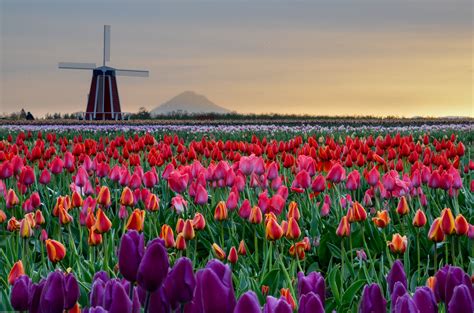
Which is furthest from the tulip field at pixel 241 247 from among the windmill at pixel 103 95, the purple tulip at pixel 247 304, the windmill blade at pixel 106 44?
the windmill blade at pixel 106 44

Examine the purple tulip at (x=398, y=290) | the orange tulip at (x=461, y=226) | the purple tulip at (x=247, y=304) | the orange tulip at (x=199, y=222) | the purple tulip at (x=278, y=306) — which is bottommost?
the orange tulip at (x=199, y=222)

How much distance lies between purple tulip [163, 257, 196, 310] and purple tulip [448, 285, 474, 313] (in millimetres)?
589

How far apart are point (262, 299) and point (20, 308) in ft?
4.24

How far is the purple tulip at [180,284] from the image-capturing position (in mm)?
1587

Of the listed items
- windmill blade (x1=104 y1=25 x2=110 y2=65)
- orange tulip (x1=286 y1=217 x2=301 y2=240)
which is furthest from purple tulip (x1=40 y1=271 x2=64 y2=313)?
windmill blade (x1=104 y1=25 x2=110 y2=65)

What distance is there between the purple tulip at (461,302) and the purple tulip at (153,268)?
0.66 m

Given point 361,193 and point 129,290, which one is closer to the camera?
point 129,290

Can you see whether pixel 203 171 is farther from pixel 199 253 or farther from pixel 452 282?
pixel 452 282

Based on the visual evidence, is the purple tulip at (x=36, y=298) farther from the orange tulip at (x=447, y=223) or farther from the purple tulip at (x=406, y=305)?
the orange tulip at (x=447, y=223)

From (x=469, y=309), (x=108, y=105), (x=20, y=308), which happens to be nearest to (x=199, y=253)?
(x=20, y=308)

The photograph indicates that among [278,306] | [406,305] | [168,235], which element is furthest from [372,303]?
[168,235]

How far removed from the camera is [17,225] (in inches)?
167

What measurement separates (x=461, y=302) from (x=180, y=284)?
0.63 meters

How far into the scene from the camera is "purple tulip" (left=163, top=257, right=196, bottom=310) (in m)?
1.59
